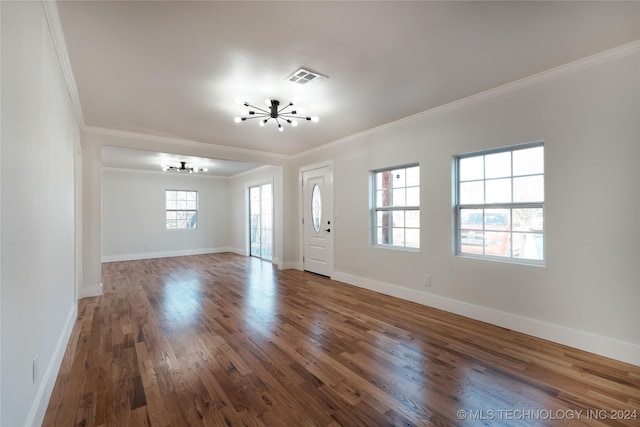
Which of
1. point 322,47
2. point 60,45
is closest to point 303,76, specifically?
point 322,47

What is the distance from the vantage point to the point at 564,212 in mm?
2699

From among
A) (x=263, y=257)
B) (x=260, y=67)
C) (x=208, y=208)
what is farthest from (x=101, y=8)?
(x=208, y=208)

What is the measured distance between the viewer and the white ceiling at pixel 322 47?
76.0 inches

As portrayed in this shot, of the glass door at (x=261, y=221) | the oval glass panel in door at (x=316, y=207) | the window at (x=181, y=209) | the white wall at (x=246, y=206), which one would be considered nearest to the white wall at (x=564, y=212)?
the oval glass panel in door at (x=316, y=207)

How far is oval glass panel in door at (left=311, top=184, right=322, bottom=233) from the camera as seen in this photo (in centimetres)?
577

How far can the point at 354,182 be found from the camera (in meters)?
4.87

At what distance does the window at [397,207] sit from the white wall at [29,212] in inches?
150

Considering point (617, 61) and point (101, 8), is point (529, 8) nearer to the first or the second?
point (617, 61)

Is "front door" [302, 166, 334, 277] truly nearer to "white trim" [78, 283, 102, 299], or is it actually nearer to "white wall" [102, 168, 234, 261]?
"white trim" [78, 283, 102, 299]

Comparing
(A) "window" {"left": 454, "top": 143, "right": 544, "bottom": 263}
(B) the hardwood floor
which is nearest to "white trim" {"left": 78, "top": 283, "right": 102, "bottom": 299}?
(B) the hardwood floor

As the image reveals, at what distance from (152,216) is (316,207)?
17.2ft

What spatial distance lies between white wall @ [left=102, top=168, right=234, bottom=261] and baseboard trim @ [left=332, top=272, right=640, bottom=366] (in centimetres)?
671

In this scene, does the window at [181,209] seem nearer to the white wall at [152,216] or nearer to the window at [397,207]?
the white wall at [152,216]

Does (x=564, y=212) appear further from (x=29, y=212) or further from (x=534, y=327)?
(x=29, y=212)
